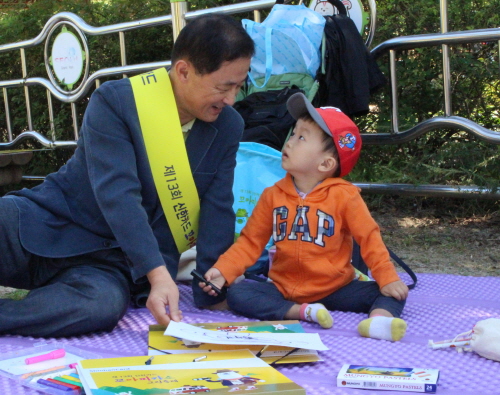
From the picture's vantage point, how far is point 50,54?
16.6 feet

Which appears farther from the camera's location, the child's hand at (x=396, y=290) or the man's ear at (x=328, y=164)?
the man's ear at (x=328, y=164)

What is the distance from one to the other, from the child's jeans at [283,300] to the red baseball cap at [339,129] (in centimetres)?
43

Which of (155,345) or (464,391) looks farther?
(155,345)

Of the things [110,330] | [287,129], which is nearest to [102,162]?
[110,330]

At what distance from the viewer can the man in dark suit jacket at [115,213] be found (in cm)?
203

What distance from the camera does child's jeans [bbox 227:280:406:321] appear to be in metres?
2.17

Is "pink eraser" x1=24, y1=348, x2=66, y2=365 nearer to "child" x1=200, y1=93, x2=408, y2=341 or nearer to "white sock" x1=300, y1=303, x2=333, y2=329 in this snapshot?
"child" x1=200, y1=93, x2=408, y2=341

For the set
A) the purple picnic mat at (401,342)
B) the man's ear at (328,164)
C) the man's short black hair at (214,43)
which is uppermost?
the man's short black hair at (214,43)

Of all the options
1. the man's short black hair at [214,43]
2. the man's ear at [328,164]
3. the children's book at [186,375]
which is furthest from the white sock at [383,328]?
the man's short black hair at [214,43]

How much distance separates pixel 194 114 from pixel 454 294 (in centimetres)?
120

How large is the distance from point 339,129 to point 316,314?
25.6 inches

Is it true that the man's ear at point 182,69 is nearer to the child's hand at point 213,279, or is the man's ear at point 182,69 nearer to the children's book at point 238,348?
the child's hand at point 213,279

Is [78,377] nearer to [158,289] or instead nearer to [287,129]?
[158,289]

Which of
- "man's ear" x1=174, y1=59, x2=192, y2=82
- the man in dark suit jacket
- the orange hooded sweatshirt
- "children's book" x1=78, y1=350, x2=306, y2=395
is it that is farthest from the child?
"children's book" x1=78, y1=350, x2=306, y2=395
